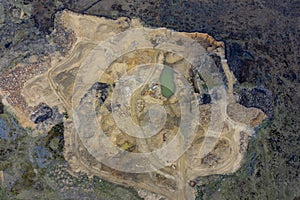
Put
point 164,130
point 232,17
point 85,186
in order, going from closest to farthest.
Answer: point 85,186 → point 164,130 → point 232,17

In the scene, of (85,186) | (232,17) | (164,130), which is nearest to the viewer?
(85,186)

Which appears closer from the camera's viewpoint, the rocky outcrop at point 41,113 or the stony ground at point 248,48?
the stony ground at point 248,48

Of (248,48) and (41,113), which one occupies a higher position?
(41,113)

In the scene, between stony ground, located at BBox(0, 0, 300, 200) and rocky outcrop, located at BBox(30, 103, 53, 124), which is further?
rocky outcrop, located at BBox(30, 103, 53, 124)

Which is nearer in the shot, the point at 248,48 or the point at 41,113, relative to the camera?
the point at 41,113

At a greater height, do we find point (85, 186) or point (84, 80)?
point (84, 80)

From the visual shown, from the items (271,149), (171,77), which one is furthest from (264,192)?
(171,77)

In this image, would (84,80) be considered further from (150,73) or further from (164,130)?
(164,130)

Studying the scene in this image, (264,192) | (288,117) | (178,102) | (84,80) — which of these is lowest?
(264,192)
